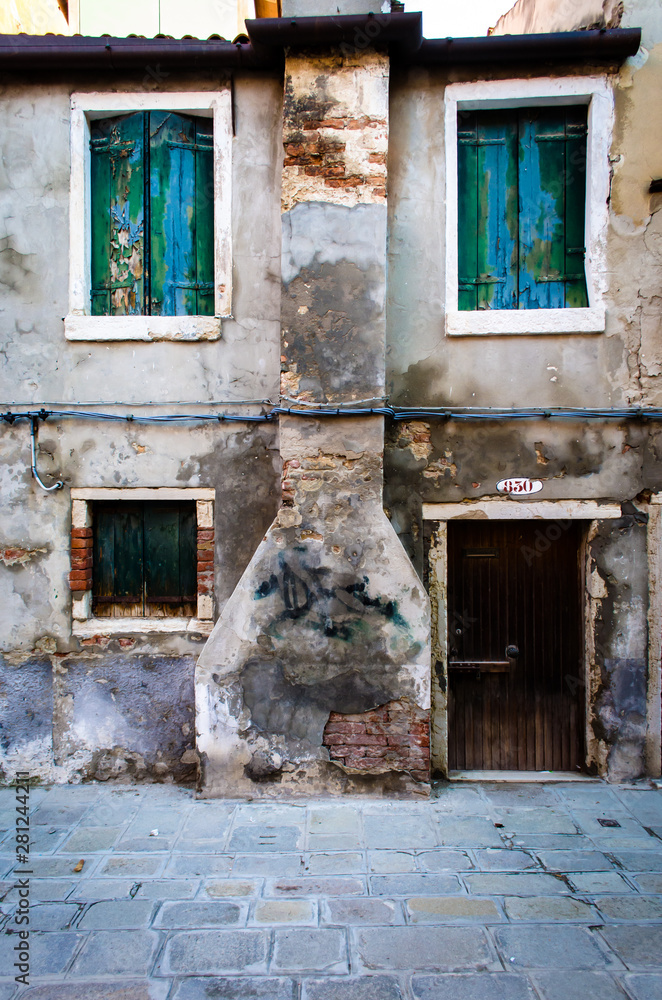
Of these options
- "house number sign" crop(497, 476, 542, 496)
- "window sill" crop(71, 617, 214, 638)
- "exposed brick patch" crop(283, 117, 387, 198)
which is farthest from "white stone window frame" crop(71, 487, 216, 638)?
"exposed brick patch" crop(283, 117, 387, 198)

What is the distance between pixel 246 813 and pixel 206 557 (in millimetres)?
1816

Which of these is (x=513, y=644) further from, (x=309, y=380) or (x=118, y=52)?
(x=118, y=52)

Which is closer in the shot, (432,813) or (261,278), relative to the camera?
(432,813)

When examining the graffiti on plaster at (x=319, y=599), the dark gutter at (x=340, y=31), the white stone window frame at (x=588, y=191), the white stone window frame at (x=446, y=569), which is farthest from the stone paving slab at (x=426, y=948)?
the dark gutter at (x=340, y=31)

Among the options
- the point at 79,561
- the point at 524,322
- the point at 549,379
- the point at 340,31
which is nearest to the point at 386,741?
the point at 79,561

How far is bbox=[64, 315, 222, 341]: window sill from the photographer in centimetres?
446

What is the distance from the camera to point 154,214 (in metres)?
4.65

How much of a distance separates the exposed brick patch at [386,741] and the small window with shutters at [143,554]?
1.62 meters

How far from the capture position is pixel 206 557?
450 cm

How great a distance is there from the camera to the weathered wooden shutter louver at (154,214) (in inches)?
181

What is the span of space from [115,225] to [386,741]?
4503mm

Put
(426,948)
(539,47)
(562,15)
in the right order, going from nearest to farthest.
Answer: (426,948) < (539,47) < (562,15)

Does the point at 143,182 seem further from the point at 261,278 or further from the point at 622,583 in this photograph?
the point at 622,583

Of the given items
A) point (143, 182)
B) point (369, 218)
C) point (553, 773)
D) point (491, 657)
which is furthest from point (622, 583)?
point (143, 182)
